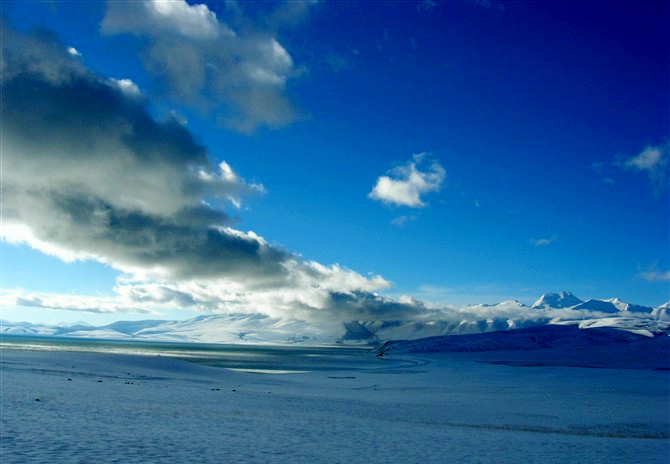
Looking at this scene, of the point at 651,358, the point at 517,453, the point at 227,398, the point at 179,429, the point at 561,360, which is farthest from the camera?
the point at 561,360

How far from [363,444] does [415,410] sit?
13588 mm

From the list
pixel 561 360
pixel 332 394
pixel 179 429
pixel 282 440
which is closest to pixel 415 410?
pixel 332 394

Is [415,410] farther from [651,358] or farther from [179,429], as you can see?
[651,358]

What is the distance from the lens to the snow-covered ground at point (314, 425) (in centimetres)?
1889

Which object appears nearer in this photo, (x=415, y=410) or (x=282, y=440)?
(x=282, y=440)

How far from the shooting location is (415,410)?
34.5 metres

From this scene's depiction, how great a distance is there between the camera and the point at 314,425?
86.8ft

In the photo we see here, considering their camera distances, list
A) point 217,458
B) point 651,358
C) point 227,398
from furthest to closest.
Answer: point 651,358 < point 227,398 < point 217,458

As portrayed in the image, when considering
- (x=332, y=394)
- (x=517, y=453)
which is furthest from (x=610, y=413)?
(x=332, y=394)

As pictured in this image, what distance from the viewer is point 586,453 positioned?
72.3 ft

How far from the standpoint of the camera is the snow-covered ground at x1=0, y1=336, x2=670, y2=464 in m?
18.9

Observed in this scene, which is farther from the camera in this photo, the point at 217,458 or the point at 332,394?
the point at 332,394

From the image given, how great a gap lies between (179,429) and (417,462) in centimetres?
1116

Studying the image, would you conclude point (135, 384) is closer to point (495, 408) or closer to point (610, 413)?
point (495, 408)
